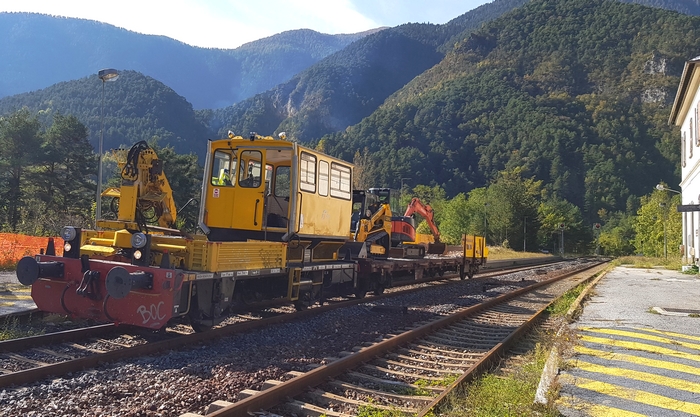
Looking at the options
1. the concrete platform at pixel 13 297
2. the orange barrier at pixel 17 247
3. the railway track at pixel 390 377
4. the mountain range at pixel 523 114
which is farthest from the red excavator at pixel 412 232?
the mountain range at pixel 523 114

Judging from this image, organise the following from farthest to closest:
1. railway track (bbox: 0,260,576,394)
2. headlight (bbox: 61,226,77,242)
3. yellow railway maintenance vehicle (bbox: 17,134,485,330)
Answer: headlight (bbox: 61,226,77,242), yellow railway maintenance vehicle (bbox: 17,134,485,330), railway track (bbox: 0,260,576,394)

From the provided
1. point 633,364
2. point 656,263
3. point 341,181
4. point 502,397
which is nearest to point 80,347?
point 502,397

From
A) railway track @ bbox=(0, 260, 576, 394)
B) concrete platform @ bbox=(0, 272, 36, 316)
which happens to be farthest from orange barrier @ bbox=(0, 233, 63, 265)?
railway track @ bbox=(0, 260, 576, 394)

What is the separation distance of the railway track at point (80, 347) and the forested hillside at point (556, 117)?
337ft

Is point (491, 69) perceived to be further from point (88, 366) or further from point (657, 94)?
point (88, 366)

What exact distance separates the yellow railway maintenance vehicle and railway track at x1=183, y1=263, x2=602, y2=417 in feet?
7.21

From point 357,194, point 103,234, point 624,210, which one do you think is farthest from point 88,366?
point 624,210

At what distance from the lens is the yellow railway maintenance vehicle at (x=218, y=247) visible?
278 inches

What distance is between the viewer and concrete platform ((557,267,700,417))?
5.08 m

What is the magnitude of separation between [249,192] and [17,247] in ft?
37.5

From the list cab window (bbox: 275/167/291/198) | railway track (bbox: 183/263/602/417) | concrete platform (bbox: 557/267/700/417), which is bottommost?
railway track (bbox: 183/263/602/417)

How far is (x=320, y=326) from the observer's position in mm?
9352

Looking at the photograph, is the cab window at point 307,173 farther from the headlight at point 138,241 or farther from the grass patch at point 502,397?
the grass patch at point 502,397

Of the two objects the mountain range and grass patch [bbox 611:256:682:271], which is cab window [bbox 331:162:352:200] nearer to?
grass patch [bbox 611:256:682:271]
